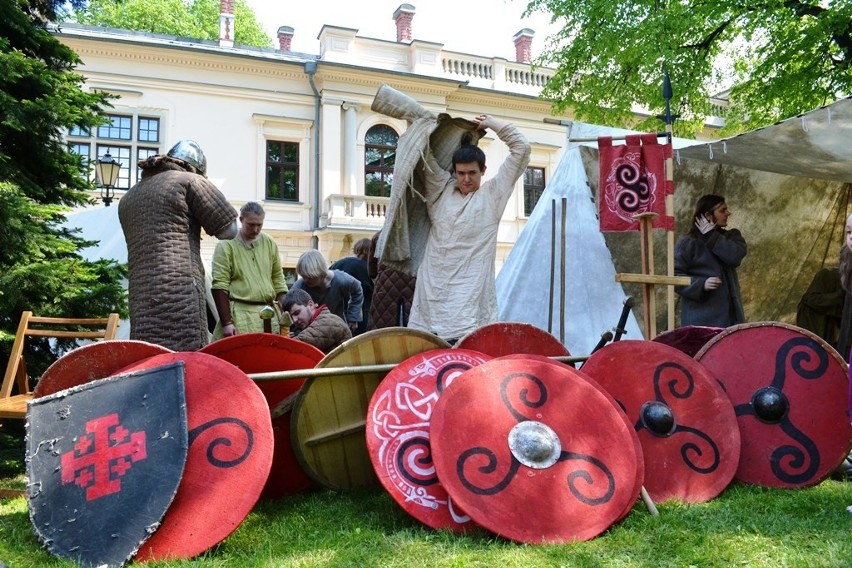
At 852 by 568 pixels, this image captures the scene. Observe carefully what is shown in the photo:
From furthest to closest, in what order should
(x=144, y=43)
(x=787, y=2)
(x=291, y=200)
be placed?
(x=291, y=200)
(x=144, y=43)
(x=787, y=2)

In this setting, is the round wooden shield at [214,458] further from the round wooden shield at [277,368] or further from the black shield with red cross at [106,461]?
the round wooden shield at [277,368]

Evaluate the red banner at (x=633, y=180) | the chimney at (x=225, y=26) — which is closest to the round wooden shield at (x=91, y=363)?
the red banner at (x=633, y=180)

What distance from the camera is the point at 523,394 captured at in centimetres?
257

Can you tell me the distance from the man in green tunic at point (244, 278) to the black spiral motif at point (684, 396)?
2149mm

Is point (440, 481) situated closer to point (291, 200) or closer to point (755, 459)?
point (755, 459)

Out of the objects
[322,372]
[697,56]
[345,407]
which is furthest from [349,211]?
[322,372]

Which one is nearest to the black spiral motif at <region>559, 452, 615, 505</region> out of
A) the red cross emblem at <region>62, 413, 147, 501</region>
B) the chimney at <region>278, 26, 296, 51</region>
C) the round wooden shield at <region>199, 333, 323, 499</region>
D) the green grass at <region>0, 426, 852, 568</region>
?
the green grass at <region>0, 426, 852, 568</region>

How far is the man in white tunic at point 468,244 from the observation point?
3396mm

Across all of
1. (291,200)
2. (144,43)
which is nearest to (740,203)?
(291,200)

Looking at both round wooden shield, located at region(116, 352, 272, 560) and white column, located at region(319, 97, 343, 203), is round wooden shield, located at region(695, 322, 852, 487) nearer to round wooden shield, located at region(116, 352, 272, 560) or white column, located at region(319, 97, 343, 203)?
round wooden shield, located at region(116, 352, 272, 560)

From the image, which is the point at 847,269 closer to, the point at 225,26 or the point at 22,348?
the point at 22,348

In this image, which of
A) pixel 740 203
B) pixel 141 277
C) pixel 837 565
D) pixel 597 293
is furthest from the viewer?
pixel 740 203

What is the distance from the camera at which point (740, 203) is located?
662cm

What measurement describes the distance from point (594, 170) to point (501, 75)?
12952mm
